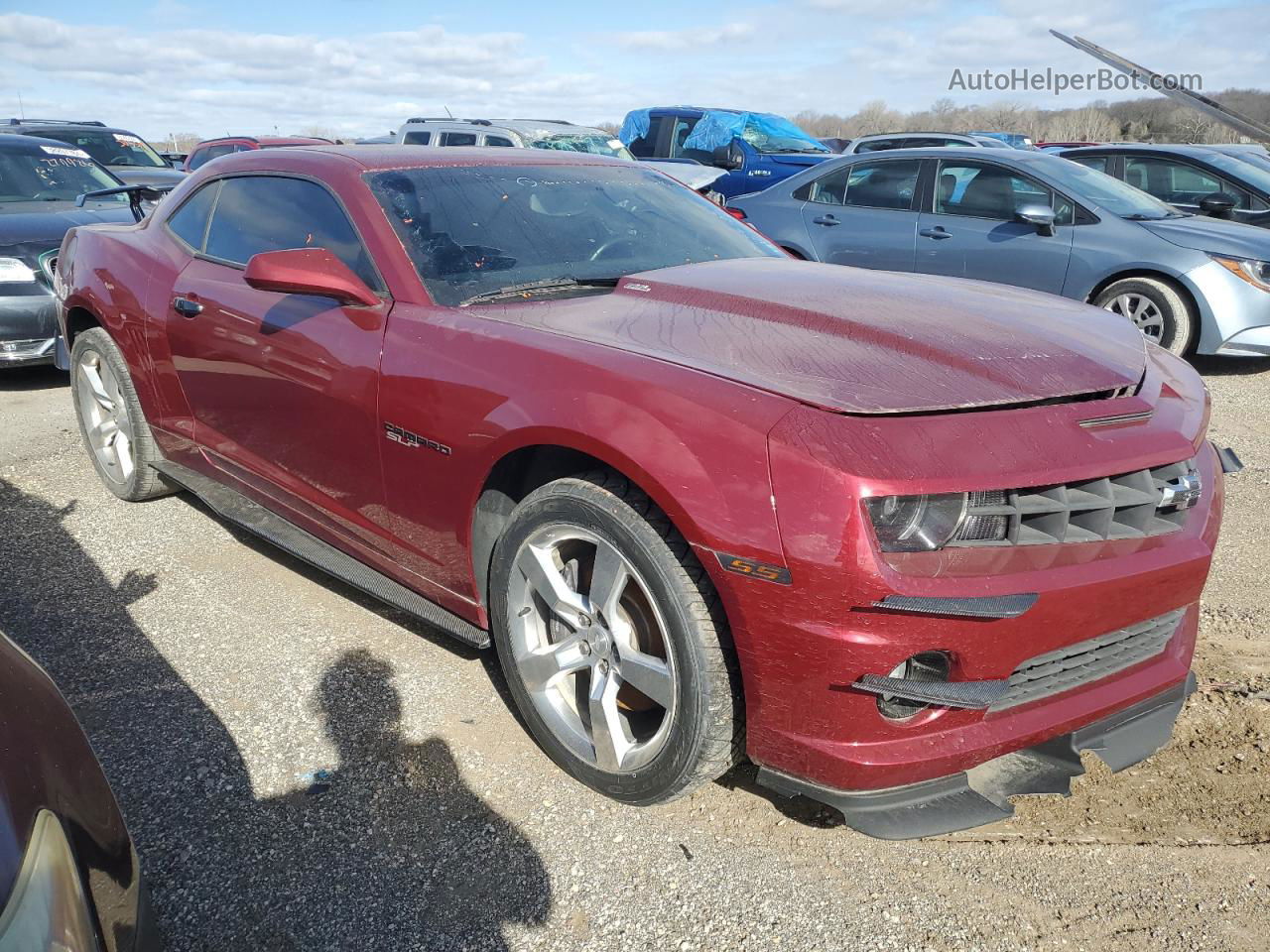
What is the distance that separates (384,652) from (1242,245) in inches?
252

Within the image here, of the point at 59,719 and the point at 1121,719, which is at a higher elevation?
the point at 59,719

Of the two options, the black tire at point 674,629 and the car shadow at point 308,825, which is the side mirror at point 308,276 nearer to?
the black tire at point 674,629

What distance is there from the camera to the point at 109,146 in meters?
11.8

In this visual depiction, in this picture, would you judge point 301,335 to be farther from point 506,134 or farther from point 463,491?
point 506,134

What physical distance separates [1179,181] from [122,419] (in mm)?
9342

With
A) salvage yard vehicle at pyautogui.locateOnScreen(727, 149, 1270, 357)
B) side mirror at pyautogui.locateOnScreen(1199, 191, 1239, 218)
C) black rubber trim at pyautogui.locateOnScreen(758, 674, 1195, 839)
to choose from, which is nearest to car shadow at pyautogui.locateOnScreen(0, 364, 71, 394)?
salvage yard vehicle at pyautogui.locateOnScreen(727, 149, 1270, 357)

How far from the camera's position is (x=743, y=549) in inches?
77.0

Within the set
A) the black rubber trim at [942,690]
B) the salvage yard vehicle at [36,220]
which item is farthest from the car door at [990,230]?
the salvage yard vehicle at [36,220]

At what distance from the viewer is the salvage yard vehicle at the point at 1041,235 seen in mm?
6613

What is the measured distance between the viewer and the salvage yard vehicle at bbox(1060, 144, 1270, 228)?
8703mm

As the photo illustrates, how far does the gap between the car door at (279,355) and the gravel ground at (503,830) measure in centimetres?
58

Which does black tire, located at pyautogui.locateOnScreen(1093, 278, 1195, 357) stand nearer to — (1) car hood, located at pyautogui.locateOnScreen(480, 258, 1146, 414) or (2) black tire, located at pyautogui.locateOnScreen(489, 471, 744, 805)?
(1) car hood, located at pyautogui.locateOnScreen(480, 258, 1146, 414)

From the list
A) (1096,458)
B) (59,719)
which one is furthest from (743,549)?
(59,719)

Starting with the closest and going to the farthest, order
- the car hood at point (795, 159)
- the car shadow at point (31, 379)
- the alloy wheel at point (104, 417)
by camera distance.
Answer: the alloy wheel at point (104, 417) → the car shadow at point (31, 379) → the car hood at point (795, 159)
